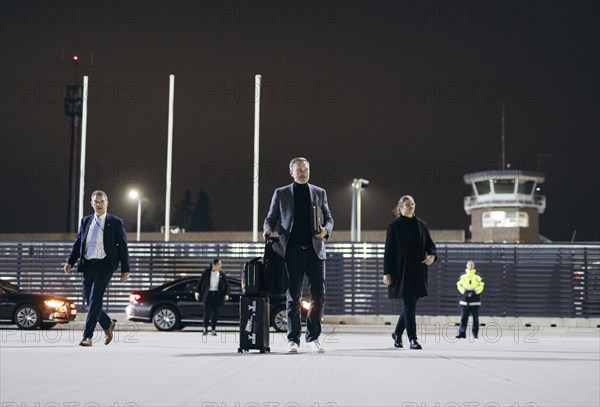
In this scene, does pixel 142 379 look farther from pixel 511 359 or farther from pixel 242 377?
pixel 511 359

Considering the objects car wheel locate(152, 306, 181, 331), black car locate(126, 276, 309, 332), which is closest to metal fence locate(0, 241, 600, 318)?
black car locate(126, 276, 309, 332)

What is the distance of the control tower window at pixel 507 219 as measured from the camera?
78188mm

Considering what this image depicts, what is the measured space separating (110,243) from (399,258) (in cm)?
334

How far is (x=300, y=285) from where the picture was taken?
9633 mm

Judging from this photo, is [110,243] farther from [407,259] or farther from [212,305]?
[212,305]

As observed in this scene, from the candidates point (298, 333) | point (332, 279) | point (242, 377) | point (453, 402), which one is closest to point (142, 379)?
point (242, 377)

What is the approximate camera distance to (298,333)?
943cm

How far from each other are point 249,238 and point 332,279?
4007 cm

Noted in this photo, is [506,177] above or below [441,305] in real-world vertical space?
above

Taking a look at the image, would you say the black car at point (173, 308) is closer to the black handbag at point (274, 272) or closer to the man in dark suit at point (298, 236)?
the man in dark suit at point (298, 236)

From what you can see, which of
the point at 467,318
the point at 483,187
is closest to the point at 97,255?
the point at 467,318

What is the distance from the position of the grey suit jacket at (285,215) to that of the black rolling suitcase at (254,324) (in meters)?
0.54

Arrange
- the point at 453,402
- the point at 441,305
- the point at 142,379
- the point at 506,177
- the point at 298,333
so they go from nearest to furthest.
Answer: the point at 453,402, the point at 142,379, the point at 298,333, the point at 441,305, the point at 506,177

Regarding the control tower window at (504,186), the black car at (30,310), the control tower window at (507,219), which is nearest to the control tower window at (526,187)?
the control tower window at (504,186)
